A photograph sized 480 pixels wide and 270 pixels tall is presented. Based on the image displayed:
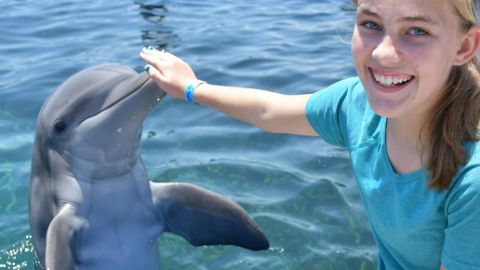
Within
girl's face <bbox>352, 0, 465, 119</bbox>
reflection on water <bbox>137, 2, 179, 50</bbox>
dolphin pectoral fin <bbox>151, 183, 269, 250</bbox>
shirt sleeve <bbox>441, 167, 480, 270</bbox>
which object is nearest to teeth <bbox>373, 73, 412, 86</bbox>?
girl's face <bbox>352, 0, 465, 119</bbox>

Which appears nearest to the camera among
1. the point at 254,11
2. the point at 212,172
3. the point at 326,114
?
the point at 326,114

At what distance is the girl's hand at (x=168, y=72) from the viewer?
4.12 m

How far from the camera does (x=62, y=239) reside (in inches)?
173

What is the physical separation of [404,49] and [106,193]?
8.09ft

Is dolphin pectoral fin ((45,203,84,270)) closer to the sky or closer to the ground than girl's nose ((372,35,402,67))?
closer to the ground

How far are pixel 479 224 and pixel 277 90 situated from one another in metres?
5.72

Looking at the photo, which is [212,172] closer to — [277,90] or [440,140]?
[277,90]

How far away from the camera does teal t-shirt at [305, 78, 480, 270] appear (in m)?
3.08

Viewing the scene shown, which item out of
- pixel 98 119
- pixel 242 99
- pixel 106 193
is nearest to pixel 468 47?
pixel 242 99

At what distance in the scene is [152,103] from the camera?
14.2 ft

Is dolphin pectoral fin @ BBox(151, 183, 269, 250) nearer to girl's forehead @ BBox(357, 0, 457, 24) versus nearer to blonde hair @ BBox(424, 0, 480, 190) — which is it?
blonde hair @ BBox(424, 0, 480, 190)

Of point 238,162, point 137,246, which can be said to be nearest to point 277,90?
point 238,162

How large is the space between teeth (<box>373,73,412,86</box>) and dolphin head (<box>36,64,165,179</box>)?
1636mm

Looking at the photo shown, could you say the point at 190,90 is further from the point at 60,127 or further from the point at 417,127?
the point at 417,127
